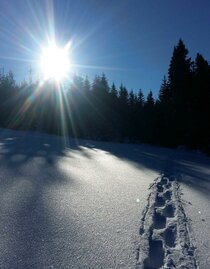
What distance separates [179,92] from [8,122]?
2557 centimetres

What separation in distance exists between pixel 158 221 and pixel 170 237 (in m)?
0.48

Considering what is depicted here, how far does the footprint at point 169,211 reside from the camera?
350 centimetres

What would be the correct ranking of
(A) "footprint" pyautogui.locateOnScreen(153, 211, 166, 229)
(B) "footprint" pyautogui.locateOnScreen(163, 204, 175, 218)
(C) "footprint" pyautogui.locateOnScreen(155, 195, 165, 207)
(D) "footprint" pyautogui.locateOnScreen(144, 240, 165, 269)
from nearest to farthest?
(D) "footprint" pyautogui.locateOnScreen(144, 240, 165, 269)
(A) "footprint" pyautogui.locateOnScreen(153, 211, 166, 229)
(B) "footprint" pyautogui.locateOnScreen(163, 204, 175, 218)
(C) "footprint" pyautogui.locateOnScreen(155, 195, 165, 207)

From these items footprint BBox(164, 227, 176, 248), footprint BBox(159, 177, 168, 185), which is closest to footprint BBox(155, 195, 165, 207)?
footprint BBox(164, 227, 176, 248)

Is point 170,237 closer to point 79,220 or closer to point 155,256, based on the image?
point 155,256

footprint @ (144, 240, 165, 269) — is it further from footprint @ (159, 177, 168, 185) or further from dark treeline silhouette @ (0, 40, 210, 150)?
dark treeline silhouette @ (0, 40, 210, 150)

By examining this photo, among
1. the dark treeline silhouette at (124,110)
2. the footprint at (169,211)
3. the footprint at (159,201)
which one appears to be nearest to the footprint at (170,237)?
the footprint at (169,211)

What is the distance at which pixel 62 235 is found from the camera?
2.64m

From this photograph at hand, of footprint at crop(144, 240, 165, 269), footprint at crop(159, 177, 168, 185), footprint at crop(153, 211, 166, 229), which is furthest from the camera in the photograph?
footprint at crop(159, 177, 168, 185)

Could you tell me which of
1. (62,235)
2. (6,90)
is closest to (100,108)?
(6,90)

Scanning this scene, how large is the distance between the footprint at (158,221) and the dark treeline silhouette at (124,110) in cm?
2292

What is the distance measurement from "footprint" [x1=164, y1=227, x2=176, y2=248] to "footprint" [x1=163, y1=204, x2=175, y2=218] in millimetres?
499

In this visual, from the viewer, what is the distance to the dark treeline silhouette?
26.6 m

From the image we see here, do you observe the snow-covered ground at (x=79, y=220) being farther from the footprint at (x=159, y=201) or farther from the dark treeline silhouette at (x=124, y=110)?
the dark treeline silhouette at (x=124, y=110)
